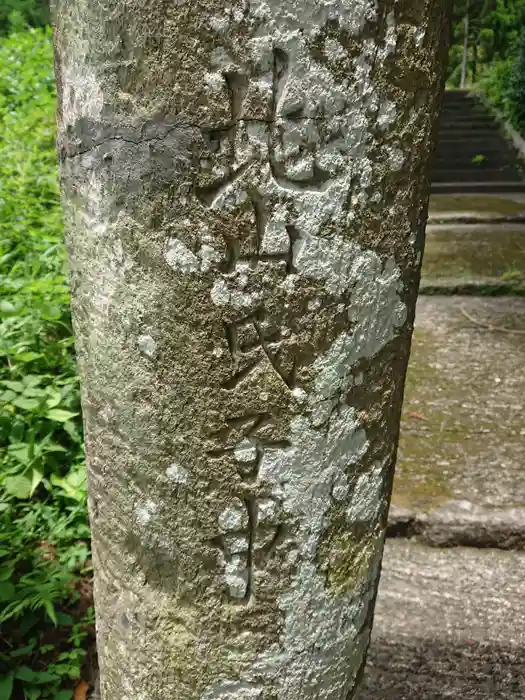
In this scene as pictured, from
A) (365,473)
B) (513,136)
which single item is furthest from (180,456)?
(513,136)

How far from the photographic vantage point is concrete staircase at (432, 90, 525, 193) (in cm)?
569

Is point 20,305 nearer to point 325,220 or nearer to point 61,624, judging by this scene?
point 61,624

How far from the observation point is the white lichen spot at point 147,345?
2.54ft

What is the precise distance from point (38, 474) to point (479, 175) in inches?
209

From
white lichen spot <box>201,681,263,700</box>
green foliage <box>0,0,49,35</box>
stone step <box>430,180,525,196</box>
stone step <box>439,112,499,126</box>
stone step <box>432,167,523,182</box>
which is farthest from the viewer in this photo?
stone step <box>439,112,499,126</box>

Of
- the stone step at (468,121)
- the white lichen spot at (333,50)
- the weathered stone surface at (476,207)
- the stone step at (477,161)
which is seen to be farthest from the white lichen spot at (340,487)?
the stone step at (468,121)

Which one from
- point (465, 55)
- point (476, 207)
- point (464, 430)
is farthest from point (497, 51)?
point (464, 430)

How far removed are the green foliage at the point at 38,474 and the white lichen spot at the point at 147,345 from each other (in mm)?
1040

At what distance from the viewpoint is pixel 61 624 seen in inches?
65.6

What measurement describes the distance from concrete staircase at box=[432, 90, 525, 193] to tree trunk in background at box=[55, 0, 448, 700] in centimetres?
485

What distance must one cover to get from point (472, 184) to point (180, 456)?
5.46 meters

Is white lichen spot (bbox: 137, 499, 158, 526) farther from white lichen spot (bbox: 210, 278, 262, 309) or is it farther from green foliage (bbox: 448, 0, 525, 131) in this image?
green foliage (bbox: 448, 0, 525, 131)

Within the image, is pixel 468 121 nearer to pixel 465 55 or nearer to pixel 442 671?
pixel 465 55

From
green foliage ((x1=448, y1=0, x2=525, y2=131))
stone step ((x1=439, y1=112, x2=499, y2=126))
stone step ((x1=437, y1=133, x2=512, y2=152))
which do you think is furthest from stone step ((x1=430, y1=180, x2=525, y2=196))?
stone step ((x1=439, y1=112, x2=499, y2=126))
